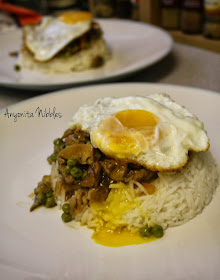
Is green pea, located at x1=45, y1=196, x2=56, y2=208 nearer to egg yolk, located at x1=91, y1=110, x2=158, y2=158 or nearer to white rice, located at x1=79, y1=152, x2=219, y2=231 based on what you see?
white rice, located at x1=79, y1=152, x2=219, y2=231

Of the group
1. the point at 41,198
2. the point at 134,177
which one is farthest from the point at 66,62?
the point at 134,177

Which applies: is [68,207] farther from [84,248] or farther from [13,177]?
[13,177]

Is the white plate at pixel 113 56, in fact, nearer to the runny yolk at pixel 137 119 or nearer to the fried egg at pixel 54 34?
the fried egg at pixel 54 34

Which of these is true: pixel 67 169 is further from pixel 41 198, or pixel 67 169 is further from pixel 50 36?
pixel 50 36

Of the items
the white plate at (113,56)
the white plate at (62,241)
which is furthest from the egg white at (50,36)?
the white plate at (62,241)

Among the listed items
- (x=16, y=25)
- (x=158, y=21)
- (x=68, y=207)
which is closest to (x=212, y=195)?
(x=68, y=207)

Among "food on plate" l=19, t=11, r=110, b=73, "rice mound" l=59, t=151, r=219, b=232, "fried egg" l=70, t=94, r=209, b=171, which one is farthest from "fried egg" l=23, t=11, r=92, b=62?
"rice mound" l=59, t=151, r=219, b=232
